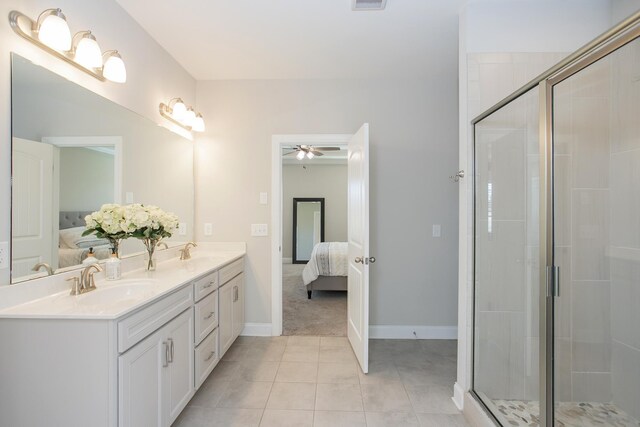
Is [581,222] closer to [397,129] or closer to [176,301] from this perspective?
[397,129]

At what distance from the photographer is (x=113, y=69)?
1.75 metres

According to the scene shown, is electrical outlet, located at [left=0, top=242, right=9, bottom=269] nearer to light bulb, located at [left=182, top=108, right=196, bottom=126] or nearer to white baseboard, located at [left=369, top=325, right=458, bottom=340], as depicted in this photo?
light bulb, located at [left=182, top=108, right=196, bottom=126]

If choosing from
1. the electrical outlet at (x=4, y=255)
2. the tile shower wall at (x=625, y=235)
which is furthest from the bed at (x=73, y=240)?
the tile shower wall at (x=625, y=235)

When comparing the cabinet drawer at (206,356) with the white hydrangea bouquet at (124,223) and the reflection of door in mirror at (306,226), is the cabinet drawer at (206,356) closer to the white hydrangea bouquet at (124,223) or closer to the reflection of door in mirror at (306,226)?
the white hydrangea bouquet at (124,223)

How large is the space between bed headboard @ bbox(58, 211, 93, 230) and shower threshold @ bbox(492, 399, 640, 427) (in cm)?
259

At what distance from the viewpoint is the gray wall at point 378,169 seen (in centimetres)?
297

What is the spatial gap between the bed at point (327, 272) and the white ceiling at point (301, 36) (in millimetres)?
2396

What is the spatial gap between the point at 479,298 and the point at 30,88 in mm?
2688

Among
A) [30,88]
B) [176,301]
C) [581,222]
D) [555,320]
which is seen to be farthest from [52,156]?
[581,222]

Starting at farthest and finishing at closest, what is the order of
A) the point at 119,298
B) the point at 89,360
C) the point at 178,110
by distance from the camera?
the point at 178,110 → the point at 119,298 → the point at 89,360

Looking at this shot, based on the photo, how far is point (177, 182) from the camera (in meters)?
2.70

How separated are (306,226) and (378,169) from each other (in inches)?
171

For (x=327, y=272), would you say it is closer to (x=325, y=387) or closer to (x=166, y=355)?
(x=325, y=387)

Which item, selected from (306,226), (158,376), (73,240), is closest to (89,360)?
(158,376)
